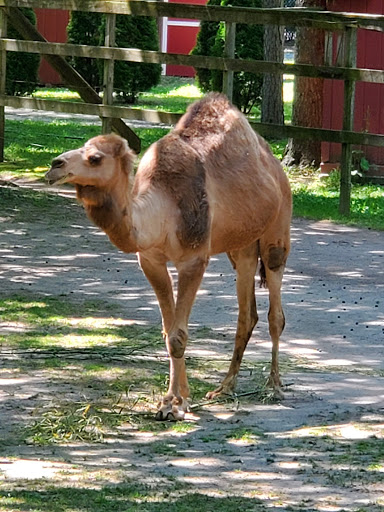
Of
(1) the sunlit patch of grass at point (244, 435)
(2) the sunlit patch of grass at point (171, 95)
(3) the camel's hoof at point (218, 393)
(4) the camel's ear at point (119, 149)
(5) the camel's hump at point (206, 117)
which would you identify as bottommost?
(3) the camel's hoof at point (218, 393)

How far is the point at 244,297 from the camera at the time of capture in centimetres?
771

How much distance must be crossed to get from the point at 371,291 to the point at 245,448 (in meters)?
4.40

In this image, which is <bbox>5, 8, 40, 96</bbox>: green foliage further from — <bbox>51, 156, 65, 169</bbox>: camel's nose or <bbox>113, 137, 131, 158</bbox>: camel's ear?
<bbox>51, 156, 65, 169</bbox>: camel's nose

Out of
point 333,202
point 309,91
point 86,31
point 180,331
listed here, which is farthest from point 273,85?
point 180,331

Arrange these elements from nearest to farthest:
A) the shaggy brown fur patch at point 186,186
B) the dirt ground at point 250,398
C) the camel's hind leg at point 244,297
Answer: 1. the dirt ground at point 250,398
2. the shaggy brown fur patch at point 186,186
3. the camel's hind leg at point 244,297

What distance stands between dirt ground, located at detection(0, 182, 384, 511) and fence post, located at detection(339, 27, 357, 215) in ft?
3.25

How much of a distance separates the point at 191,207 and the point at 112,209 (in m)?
0.64

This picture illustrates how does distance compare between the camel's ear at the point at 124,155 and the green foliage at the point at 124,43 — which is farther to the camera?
the green foliage at the point at 124,43

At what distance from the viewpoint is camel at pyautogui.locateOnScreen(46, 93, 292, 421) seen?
630cm

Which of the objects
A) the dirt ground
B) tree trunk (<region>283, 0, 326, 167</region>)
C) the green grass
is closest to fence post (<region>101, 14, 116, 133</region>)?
the green grass

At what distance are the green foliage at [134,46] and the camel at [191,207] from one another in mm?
16791

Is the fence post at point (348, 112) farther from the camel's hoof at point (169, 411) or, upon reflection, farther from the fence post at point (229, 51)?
the camel's hoof at point (169, 411)

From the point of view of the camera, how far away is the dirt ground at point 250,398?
572 cm

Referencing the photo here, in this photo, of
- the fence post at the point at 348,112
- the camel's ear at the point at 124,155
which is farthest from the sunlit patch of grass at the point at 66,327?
the fence post at the point at 348,112
